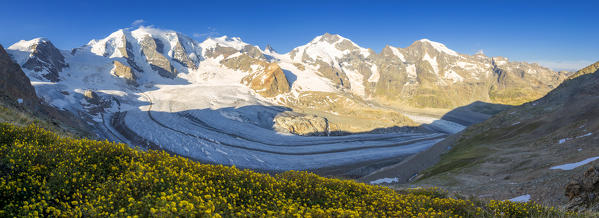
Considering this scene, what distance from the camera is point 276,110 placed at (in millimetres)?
132000

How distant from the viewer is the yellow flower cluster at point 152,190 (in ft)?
17.2

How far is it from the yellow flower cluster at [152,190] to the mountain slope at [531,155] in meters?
11.1

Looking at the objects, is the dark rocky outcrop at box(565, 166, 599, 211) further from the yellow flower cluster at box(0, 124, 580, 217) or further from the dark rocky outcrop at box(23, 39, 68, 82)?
the dark rocky outcrop at box(23, 39, 68, 82)

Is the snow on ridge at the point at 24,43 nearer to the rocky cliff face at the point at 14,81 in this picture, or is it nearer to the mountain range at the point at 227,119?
the mountain range at the point at 227,119

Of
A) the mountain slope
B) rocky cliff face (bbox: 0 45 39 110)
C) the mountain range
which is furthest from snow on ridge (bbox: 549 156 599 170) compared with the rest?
rocky cliff face (bbox: 0 45 39 110)

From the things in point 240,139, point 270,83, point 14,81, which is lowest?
point 240,139

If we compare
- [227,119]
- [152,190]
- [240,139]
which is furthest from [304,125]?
[152,190]

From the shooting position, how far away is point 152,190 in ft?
20.9

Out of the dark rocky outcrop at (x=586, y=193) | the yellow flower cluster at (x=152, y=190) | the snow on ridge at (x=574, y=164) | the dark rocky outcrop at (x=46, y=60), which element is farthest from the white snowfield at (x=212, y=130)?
A: the dark rocky outcrop at (x=586, y=193)

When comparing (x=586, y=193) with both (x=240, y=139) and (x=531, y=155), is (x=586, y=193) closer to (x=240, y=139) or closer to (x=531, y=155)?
(x=531, y=155)

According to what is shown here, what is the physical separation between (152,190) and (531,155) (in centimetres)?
3963

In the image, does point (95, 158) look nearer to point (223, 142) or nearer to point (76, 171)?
point (76, 171)

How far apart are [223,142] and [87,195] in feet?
259

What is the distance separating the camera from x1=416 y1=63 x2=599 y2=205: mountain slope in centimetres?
1873
